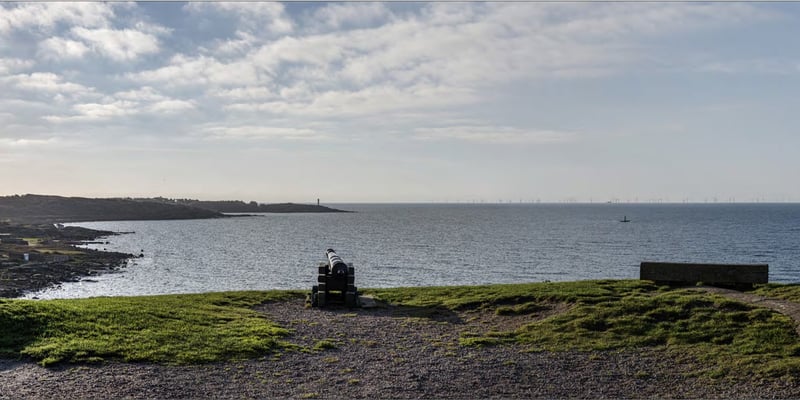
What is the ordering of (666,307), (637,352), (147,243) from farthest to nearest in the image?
(147,243), (666,307), (637,352)

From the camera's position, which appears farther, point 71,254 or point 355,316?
point 71,254

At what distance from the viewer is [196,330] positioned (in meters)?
15.9

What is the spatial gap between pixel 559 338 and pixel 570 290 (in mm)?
5995

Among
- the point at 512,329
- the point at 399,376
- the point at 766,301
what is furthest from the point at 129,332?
the point at 766,301

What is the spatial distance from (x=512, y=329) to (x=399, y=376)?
5630 mm

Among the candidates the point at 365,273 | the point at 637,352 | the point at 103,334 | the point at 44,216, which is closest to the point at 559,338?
the point at 637,352

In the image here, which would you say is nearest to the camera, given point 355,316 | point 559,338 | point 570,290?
point 559,338

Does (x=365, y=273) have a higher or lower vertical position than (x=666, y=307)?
lower

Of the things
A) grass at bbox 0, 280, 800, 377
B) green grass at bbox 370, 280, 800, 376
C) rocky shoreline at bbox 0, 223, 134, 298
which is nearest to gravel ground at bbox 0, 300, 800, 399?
grass at bbox 0, 280, 800, 377

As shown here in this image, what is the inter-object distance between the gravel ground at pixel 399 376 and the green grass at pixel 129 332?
0.62 m

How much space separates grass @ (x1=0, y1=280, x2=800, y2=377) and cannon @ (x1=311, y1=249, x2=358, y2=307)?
2302mm

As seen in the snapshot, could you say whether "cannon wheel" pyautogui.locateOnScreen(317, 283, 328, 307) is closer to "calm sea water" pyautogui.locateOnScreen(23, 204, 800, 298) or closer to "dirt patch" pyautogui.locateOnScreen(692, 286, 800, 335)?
"dirt patch" pyautogui.locateOnScreen(692, 286, 800, 335)

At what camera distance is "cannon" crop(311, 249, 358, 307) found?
20875 millimetres

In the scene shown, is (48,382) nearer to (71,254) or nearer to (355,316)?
(355,316)
